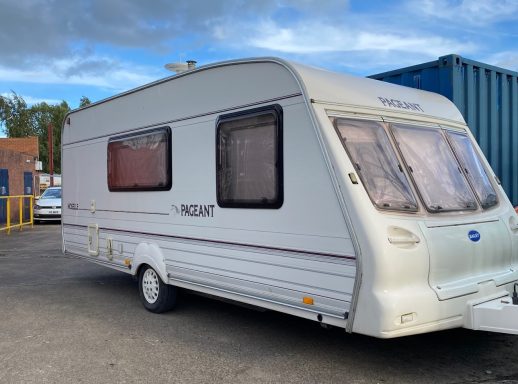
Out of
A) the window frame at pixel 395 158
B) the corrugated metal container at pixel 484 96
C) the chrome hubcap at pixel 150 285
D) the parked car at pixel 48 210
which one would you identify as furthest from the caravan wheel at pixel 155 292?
the parked car at pixel 48 210

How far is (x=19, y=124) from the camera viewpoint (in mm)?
53312

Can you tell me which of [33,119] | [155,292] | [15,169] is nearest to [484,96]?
[155,292]

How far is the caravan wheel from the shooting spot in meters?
6.06

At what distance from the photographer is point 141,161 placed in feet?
20.8

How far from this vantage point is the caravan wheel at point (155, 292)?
19.9 feet

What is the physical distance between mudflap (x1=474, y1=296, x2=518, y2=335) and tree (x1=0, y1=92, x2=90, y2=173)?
Answer: 168 ft

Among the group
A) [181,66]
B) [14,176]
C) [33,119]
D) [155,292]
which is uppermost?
[33,119]

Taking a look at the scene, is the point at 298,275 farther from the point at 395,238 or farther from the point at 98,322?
the point at 98,322

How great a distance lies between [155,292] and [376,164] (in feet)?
10.8

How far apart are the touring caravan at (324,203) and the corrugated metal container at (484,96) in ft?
2.75

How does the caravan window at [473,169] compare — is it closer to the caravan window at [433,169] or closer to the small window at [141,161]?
the caravan window at [433,169]

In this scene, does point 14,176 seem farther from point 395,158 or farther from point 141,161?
point 395,158

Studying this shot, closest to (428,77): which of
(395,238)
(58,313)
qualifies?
(395,238)

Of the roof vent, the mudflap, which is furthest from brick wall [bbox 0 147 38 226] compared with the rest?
the mudflap
